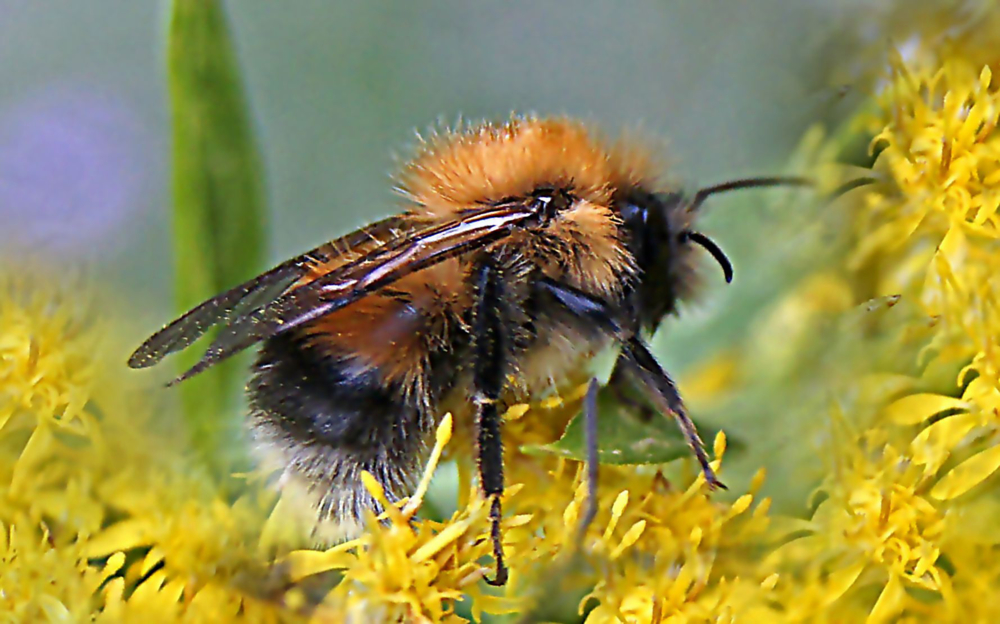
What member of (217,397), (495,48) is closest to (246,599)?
(217,397)

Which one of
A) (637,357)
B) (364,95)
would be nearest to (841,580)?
(637,357)

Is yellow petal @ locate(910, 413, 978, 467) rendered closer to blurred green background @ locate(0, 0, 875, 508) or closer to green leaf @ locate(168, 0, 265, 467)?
blurred green background @ locate(0, 0, 875, 508)

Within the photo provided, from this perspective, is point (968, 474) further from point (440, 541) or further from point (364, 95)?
point (364, 95)

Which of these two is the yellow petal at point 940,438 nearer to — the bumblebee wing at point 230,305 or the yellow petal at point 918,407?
the yellow petal at point 918,407

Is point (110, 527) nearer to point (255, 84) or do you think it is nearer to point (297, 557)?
point (297, 557)

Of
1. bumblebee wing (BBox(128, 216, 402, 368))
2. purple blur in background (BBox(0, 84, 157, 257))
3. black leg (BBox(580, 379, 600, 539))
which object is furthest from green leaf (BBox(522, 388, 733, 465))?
purple blur in background (BBox(0, 84, 157, 257))

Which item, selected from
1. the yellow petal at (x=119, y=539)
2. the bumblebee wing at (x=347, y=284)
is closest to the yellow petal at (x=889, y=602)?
the bumblebee wing at (x=347, y=284)

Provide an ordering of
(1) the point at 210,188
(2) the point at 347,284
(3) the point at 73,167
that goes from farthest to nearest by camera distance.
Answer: (3) the point at 73,167 < (1) the point at 210,188 < (2) the point at 347,284
